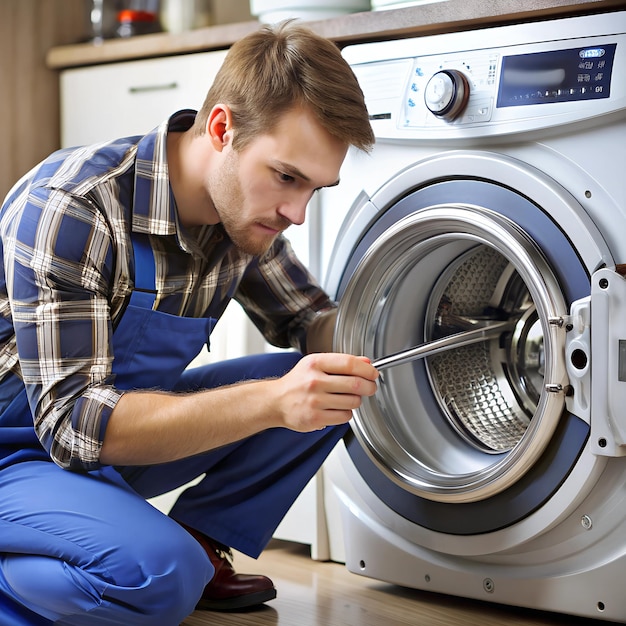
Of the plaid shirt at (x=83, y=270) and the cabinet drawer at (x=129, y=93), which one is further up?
the cabinet drawer at (x=129, y=93)

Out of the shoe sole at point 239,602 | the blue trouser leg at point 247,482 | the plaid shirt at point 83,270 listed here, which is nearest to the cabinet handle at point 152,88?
the plaid shirt at point 83,270

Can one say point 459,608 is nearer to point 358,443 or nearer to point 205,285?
point 358,443

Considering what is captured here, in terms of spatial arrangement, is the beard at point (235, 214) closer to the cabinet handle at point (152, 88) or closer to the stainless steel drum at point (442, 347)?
the stainless steel drum at point (442, 347)

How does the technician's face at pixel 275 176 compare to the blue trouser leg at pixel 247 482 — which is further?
the blue trouser leg at pixel 247 482

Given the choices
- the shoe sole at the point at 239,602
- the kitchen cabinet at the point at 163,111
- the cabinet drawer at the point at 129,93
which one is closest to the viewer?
the shoe sole at the point at 239,602

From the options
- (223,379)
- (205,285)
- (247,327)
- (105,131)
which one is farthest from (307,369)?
(105,131)

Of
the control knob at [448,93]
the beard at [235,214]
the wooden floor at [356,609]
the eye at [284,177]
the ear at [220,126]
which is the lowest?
the wooden floor at [356,609]

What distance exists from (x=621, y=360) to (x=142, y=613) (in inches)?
26.6

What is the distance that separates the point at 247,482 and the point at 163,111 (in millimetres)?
804

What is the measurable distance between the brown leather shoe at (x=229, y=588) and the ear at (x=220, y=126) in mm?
606

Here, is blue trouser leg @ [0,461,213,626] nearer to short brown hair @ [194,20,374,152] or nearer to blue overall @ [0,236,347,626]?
blue overall @ [0,236,347,626]

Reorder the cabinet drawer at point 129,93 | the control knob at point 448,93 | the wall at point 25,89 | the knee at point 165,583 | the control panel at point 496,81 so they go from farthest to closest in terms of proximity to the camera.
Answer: the wall at point 25,89, the cabinet drawer at point 129,93, the control knob at point 448,93, the control panel at point 496,81, the knee at point 165,583

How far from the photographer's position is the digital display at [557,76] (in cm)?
129

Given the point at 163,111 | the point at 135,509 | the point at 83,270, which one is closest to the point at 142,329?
the point at 83,270
